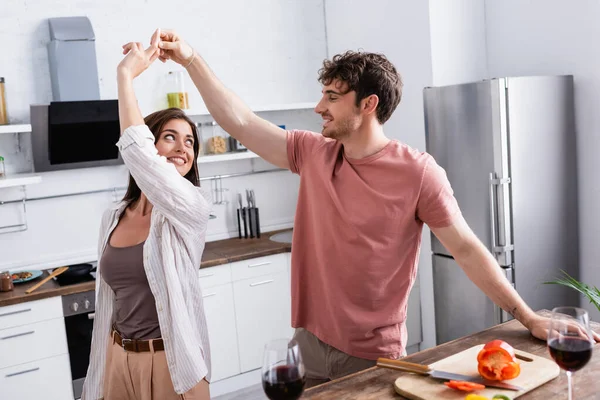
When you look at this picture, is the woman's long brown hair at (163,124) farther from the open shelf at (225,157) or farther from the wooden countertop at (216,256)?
the open shelf at (225,157)

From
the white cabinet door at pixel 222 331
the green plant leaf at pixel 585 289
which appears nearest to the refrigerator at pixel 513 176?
the green plant leaf at pixel 585 289

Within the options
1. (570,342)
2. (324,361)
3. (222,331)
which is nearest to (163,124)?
(324,361)

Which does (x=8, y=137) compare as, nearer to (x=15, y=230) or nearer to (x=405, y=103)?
(x=15, y=230)

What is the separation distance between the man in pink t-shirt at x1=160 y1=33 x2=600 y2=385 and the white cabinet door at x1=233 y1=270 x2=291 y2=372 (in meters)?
1.80

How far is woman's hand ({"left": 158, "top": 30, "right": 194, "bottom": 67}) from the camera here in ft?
6.27

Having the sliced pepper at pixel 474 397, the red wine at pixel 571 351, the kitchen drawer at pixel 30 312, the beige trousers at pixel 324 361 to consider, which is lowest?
the kitchen drawer at pixel 30 312

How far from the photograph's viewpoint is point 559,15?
3.57 meters

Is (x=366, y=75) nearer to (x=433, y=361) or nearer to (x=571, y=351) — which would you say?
(x=433, y=361)

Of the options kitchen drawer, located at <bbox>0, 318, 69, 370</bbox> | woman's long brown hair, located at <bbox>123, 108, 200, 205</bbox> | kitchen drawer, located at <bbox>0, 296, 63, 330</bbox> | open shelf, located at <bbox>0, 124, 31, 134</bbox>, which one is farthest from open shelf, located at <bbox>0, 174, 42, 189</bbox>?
woman's long brown hair, located at <bbox>123, 108, 200, 205</bbox>

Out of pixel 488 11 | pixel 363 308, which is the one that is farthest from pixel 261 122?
pixel 488 11

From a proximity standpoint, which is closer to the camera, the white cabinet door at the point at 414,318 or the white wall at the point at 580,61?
the white wall at the point at 580,61

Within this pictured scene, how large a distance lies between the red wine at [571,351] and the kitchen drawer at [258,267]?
103 inches

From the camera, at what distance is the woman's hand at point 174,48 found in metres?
1.91

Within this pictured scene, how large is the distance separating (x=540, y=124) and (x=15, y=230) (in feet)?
10.1
